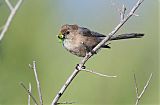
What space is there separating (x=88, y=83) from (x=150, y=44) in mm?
1629

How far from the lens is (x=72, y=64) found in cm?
1077

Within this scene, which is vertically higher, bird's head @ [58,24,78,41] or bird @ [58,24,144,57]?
bird's head @ [58,24,78,41]

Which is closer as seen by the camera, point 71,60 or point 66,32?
point 66,32

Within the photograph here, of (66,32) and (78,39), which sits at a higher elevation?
(66,32)

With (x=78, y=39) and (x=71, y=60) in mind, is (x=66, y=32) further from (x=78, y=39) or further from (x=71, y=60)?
(x=71, y=60)

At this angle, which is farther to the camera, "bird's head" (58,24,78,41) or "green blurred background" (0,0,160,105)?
"green blurred background" (0,0,160,105)

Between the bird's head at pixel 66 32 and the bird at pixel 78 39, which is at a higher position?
the bird's head at pixel 66 32

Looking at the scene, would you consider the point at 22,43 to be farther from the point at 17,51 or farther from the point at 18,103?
the point at 18,103

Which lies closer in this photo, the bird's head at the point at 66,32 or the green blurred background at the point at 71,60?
the bird's head at the point at 66,32

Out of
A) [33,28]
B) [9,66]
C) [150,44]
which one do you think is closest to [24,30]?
A: [33,28]

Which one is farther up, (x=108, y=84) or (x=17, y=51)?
(x=17, y=51)

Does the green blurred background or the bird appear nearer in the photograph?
the bird

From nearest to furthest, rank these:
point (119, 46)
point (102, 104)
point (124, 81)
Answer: point (102, 104)
point (124, 81)
point (119, 46)

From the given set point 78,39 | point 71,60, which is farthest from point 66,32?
point 71,60
